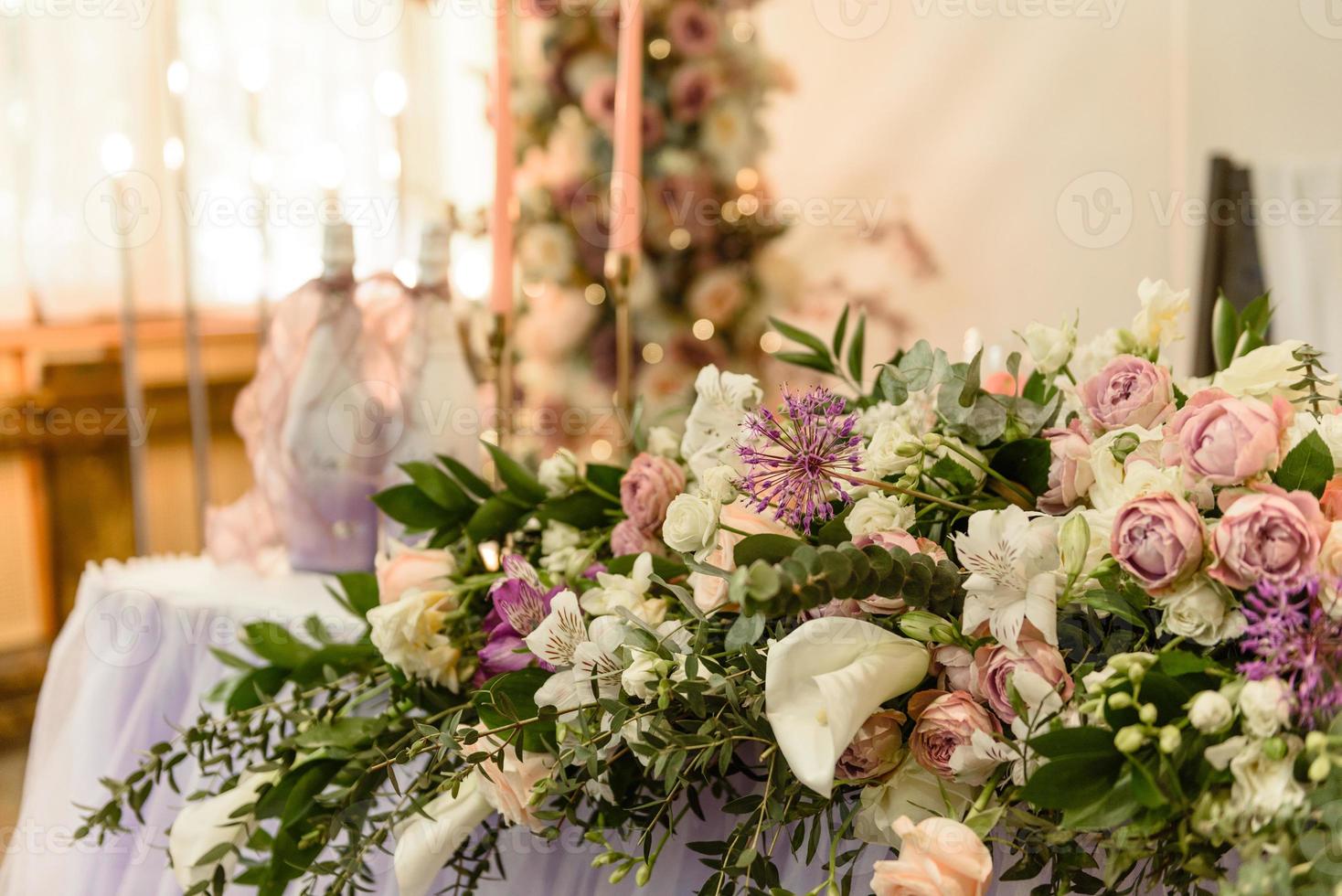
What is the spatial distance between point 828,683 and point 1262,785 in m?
0.16

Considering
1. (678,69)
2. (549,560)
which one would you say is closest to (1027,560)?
(549,560)

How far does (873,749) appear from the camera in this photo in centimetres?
51

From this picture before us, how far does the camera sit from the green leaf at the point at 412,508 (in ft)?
2.52

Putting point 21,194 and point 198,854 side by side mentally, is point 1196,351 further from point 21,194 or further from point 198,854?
point 21,194

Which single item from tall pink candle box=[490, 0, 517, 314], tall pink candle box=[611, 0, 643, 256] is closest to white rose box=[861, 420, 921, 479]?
tall pink candle box=[490, 0, 517, 314]

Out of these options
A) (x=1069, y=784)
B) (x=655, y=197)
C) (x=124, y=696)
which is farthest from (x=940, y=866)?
(x=655, y=197)

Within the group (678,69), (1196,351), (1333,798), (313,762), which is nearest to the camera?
(1333,798)

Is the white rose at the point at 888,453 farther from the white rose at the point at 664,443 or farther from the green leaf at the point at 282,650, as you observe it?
the green leaf at the point at 282,650

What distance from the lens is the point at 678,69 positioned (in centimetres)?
215

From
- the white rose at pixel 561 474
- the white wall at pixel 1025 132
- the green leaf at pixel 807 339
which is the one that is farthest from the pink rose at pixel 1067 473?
the white wall at pixel 1025 132

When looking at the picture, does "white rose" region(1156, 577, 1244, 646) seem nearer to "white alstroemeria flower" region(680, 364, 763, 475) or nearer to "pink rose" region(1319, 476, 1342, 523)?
"pink rose" region(1319, 476, 1342, 523)

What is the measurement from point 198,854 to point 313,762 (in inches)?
3.7

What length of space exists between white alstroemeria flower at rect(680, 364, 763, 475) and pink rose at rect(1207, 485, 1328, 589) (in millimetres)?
265

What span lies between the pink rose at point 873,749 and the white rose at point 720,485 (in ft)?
0.42
